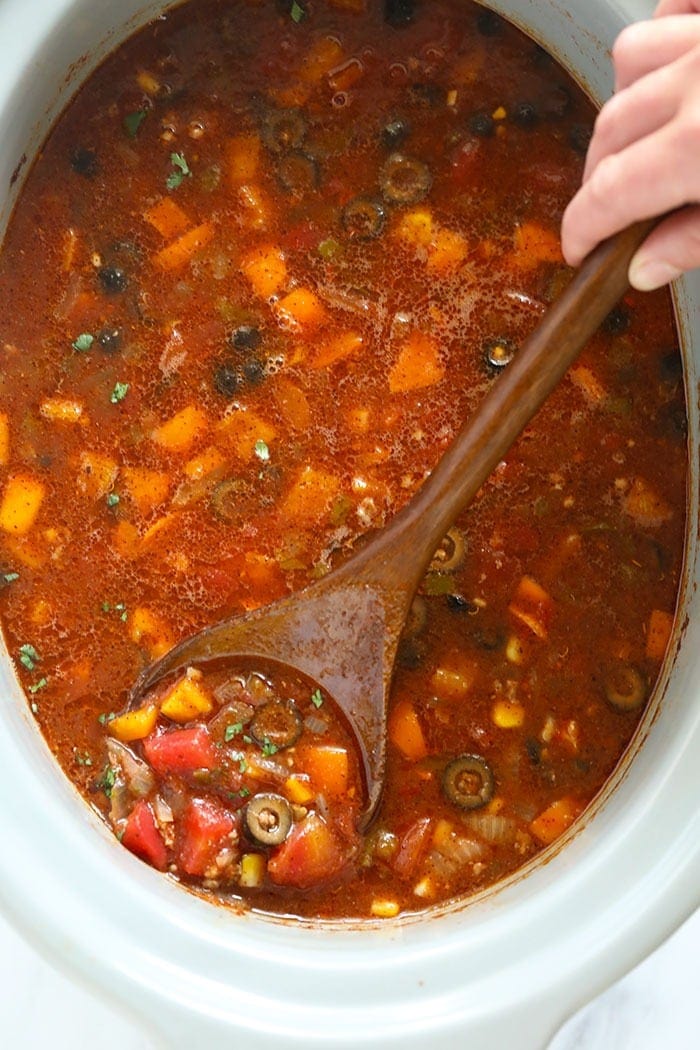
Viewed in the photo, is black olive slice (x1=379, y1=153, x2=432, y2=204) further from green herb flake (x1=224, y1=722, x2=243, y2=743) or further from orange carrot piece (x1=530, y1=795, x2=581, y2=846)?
orange carrot piece (x1=530, y1=795, x2=581, y2=846)

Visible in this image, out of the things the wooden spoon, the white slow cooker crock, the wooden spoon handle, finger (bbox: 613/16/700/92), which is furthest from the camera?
the white slow cooker crock

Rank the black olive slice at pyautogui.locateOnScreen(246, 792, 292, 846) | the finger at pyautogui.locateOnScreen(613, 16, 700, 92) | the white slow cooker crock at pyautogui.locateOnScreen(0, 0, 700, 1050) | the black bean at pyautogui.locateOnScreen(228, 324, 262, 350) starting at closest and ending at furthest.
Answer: the finger at pyautogui.locateOnScreen(613, 16, 700, 92) < the white slow cooker crock at pyautogui.locateOnScreen(0, 0, 700, 1050) < the black olive slice at pyautogui.locateOnScreen(246, 792, 292, 846) < the black bean at pyautogui.locateOnScreen(228, 324, 262, 350)

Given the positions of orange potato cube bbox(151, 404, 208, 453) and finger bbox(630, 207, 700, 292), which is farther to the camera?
orange potato cube bbox(151, 404, 208, 453)

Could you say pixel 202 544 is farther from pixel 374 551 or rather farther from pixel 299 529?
pixel 374 551

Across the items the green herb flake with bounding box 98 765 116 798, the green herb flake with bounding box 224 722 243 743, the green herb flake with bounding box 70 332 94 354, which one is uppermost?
the green herb flake with bounding box 70 332 94 354

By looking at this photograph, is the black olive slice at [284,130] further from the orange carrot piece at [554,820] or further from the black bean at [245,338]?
the orange carrot piece at [554,820]

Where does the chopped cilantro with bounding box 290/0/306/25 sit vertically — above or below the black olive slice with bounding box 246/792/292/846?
above

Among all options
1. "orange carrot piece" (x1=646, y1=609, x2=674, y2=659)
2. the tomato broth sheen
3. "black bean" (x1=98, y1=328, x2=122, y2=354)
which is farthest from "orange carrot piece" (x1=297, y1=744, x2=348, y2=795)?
"black bean" (x1=98, y1=328, x2=122, y2=354)

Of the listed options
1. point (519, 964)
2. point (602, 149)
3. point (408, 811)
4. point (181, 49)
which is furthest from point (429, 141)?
point (519, 964)
